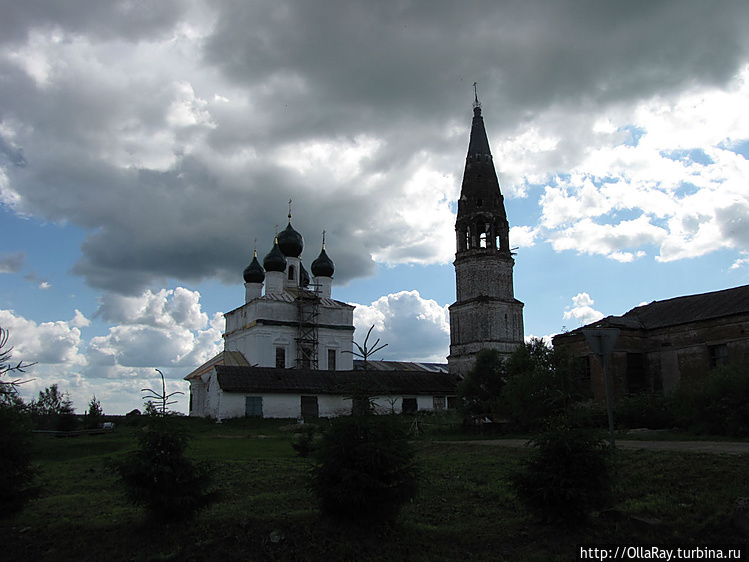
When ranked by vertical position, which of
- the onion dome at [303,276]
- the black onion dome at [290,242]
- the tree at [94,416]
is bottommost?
the tree at [94,416]

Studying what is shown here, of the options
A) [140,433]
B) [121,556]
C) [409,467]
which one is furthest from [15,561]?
[409,467]

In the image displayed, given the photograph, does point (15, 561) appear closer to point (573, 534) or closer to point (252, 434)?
point (573, 534)

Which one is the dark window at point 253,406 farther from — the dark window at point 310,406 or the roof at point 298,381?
the dark window at point 310,406

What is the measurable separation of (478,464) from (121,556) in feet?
25.7

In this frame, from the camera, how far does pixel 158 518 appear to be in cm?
803

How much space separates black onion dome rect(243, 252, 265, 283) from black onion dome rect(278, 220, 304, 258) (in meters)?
2.50

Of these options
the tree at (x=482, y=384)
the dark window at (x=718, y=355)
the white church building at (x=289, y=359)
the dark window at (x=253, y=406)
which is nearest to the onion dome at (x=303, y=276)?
the white church building at (x=289, y=359)

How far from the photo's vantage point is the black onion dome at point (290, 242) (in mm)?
49344

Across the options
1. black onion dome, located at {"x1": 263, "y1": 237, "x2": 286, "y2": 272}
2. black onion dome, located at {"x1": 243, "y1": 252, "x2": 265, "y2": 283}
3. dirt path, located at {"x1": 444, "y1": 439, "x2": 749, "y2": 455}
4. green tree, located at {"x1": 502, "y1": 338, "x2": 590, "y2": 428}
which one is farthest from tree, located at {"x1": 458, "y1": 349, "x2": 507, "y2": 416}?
black onion dome, located at {"x1": 243, "y1": 252, "x2": 265, "y2": 283}

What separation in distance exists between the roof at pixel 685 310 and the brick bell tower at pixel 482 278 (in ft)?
45.0

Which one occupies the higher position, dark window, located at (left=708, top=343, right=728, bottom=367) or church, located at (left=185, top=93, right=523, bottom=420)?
church, located at (left=185, top=93, right=523, bottom=420)

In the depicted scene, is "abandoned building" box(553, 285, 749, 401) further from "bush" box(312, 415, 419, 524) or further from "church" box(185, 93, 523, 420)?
"bush" box(312, 415, 419, 524)

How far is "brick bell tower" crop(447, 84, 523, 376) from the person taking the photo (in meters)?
44.6

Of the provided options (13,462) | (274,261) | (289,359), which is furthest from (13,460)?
(274,261)
